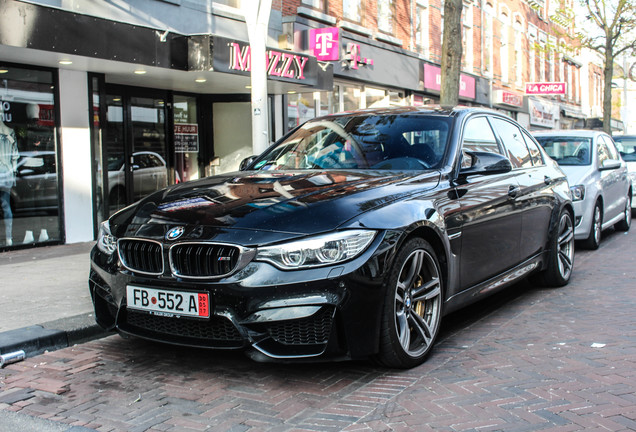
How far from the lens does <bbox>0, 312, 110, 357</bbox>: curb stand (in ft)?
15.3

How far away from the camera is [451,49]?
1189 centimetres

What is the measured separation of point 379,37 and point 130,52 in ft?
33.1

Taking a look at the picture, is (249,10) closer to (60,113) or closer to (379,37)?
(60,113)

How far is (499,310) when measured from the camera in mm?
5793

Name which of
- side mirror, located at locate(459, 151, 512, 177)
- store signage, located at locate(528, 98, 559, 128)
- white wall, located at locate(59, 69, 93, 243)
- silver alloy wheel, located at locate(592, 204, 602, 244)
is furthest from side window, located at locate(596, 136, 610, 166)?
store signage, located at locate(528, 98, 559, 128)

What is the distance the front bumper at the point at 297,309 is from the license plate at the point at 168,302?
3 centimetres

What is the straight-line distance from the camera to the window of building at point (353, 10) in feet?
56.0

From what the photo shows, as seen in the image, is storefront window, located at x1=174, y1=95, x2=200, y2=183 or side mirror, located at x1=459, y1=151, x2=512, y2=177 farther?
storefront window, located at x1=174, y1=95, x2=200, y2=183

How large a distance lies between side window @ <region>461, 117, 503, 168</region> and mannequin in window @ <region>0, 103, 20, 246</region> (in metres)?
6.83

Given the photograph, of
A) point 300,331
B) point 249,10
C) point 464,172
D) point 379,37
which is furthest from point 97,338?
point 379,37

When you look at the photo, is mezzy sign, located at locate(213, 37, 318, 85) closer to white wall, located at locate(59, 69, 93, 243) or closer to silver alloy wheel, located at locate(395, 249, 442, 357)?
white wall, located at locate(59, 69, 93, 243)

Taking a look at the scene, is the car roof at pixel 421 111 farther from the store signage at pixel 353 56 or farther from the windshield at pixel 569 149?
the store signage at pixel 353 56

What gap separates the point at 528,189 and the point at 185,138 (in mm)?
8802

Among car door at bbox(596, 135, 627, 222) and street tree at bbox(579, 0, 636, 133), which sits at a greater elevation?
street tree at bbox(579, 0, 636, 133)
